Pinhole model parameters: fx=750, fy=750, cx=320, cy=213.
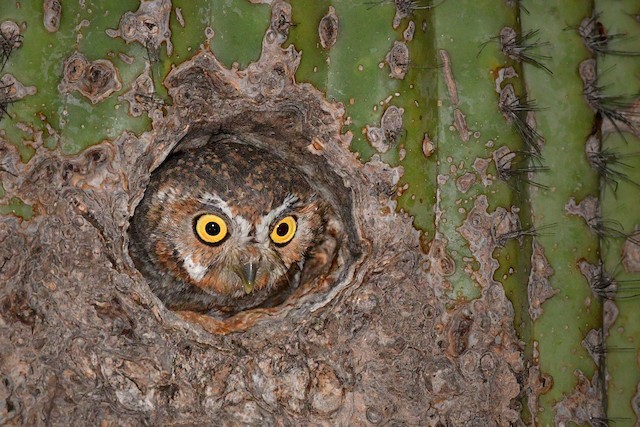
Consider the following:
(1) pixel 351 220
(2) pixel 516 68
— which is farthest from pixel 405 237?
(2) pixel 516 68

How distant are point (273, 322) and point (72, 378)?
1.94 ft

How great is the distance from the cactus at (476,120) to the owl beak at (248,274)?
2.52ft

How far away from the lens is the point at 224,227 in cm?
275

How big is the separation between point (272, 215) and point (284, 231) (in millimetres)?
115

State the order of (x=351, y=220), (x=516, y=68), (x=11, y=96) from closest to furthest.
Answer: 1. (x=11, y=96)
2. (x=516, y=68)
3. (x=351, y=220)

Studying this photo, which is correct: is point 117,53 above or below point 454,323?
above

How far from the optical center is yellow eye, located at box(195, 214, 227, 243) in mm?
2734

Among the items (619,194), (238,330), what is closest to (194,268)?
(238,330)

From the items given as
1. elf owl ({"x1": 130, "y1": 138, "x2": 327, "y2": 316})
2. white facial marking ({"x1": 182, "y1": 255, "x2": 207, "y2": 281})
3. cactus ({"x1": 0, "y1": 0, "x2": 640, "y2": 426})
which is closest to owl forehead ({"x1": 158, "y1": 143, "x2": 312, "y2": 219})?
elf owl ({"x1": 130, "y1": 138, "x2": 327, "y2": 316})

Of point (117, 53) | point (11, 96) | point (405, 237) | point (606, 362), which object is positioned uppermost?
point (117, 53)

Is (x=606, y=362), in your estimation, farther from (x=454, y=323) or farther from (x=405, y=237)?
(x=405, y=237)

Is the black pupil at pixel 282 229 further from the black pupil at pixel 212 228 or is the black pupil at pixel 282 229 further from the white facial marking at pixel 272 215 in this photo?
the black pupil at pixel 212 228

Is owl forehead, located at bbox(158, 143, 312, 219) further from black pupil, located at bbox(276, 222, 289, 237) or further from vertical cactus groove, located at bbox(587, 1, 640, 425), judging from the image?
vertical cactus groove, located at bbox(587, 1, 640, 425)

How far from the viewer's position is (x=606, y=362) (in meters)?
2.26
